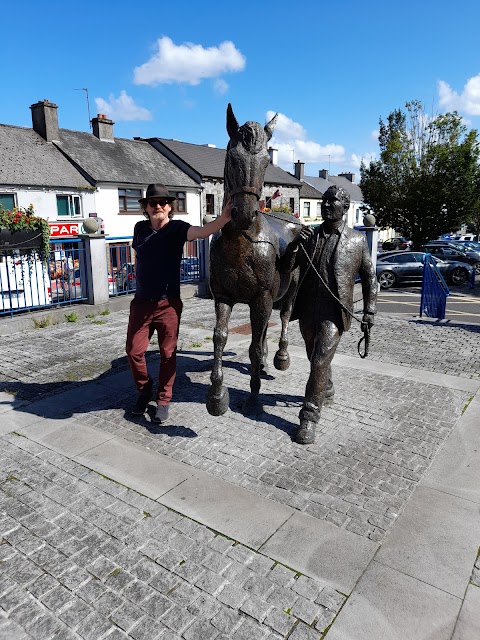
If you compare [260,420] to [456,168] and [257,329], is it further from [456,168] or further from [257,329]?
[456,168]

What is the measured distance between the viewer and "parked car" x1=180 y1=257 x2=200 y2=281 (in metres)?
13.3

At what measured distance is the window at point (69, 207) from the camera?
79.0ft

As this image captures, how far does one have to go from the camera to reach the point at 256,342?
4.62m

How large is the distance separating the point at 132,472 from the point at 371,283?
280 cm

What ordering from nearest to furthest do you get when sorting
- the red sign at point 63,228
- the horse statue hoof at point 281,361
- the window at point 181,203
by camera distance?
the horse statue hoof at point 281,361 < the red sign at point 63,228 < the window at point 181,203

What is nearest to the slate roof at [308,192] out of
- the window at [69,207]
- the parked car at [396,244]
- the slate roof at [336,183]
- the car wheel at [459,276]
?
the slate roof at [336,183]

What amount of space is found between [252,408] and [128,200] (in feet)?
81.1

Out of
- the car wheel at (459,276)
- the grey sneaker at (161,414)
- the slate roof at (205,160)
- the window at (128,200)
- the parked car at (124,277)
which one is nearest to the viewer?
the grey sneaker at (161,414)

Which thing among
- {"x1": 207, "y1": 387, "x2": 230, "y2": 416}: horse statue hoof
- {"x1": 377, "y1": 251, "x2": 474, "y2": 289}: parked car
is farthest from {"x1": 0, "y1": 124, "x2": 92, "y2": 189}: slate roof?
{"x1": 207, "y1": 387, "x2": 230, "y2": 416}: horse statue hoof

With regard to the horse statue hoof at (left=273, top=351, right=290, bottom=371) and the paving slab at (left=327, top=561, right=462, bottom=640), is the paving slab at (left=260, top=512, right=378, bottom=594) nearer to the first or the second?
the paving slab at (left=327, top=561, right=462, bottom=640)

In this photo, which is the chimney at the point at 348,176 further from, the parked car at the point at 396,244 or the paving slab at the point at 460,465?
the paving slab at the point at 460,465

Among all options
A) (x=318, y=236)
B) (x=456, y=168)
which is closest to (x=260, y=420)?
(x=318, y=236)

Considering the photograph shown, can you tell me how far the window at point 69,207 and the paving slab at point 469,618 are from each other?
24956mm

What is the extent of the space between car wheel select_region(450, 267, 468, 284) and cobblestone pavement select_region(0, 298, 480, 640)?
12.6 metres
